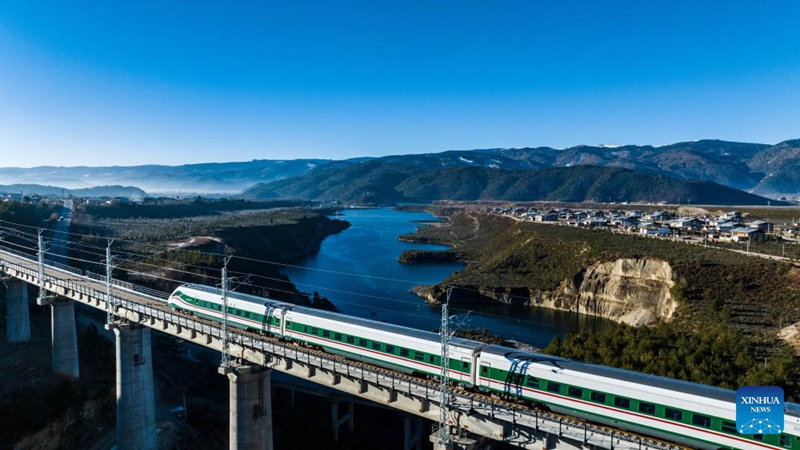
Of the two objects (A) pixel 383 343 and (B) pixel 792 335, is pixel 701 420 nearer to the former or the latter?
(A) pixel 383 343

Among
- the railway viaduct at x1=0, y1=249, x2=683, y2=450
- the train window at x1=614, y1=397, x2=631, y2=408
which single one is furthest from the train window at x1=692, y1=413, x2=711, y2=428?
the train window at x1=614, y1=397, x2=631, y2=408

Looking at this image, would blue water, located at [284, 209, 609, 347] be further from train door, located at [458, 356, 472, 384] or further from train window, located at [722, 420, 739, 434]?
train window, located at [722, 420, 739, 434]

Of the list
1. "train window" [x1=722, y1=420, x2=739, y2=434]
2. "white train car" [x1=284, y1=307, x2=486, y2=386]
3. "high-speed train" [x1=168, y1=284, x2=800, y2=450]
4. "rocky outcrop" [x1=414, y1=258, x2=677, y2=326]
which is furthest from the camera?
"rocky outcrop" [x1=414, y1=258, x2=677, y2=326]

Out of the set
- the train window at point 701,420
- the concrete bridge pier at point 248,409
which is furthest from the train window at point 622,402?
the concrete bridge pier at point 248,409

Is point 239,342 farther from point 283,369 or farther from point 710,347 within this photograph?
point 710,347

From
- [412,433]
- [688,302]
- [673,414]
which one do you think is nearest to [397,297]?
[688,302]

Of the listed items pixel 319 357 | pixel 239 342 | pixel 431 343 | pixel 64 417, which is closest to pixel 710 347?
pixel 431 343

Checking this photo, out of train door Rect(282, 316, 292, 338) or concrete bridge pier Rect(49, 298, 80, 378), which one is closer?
train door Rect(282, 316, 292, 338)
